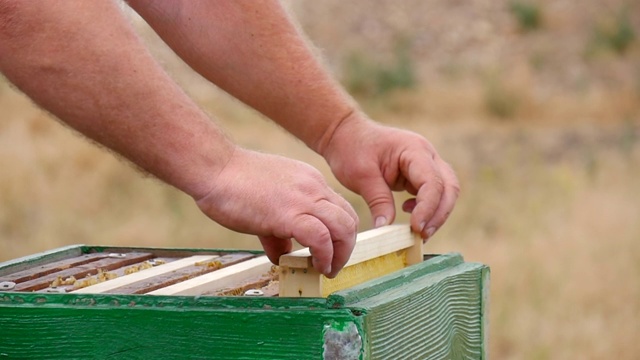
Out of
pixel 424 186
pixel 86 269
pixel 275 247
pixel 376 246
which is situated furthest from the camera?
pixel 424 186

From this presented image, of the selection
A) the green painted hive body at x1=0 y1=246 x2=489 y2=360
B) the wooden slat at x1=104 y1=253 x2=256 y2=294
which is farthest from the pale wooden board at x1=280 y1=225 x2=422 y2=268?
the wooden slat at x1=104 y1=253 x2=256 y2=294

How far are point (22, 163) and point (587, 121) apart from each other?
19.2ft

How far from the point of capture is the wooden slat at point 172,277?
2039 mm

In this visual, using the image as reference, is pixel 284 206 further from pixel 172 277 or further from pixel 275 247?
pixel 172 277

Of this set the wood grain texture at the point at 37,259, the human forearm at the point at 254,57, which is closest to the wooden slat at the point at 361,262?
the human forearm at the point at 254,57

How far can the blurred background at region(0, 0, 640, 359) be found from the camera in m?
5.98

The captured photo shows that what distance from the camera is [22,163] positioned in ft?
27.3

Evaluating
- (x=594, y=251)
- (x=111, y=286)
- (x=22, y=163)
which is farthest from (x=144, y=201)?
(x=111, y=286)

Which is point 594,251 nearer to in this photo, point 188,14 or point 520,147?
point 520,147

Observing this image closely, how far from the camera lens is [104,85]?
1.81 m

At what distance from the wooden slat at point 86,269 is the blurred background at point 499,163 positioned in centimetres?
21

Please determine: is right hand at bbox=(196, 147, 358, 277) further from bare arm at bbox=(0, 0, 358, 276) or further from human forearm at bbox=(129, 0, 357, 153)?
human forearm at bbox=(129, 0, 357, 153)

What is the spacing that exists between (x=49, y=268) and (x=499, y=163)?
736cm

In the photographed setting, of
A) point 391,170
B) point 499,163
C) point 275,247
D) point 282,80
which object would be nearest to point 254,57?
point 282,80
